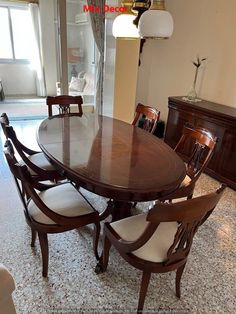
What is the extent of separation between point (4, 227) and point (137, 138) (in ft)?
4.52

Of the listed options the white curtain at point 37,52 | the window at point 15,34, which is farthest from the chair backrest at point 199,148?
the window at point 15,34

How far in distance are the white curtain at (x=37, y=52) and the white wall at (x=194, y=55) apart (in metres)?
3.21

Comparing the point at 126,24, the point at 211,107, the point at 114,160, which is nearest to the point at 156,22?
the point at 126,24

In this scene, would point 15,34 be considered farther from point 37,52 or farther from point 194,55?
point 194,55

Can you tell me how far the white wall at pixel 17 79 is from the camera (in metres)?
6.69

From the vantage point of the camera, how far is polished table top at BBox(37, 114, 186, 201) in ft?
4.52

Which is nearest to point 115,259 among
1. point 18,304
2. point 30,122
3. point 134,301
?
point 134,301

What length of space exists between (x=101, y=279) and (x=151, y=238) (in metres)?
0.56

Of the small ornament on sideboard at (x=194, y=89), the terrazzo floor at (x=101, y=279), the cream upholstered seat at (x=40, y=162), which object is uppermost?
the small ornament on sideboard at (x=194, y=89)

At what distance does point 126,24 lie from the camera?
72.3 inches

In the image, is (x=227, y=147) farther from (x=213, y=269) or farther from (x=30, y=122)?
(x=30, y=122)

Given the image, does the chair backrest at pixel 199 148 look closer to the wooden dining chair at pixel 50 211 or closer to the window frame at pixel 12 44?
the wooden dining chair at pixel 50 211

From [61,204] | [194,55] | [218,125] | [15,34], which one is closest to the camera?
[61,204]

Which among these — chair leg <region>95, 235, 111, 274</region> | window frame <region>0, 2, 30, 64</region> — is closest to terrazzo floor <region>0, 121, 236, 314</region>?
chair leg <region>95, 235, 111, 274</region>
